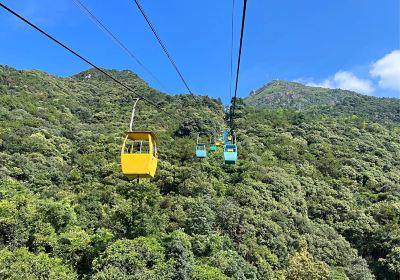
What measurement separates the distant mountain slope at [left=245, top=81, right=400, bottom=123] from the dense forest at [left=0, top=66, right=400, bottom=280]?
36.0m

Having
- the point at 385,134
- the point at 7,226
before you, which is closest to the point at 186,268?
the point at 7,226

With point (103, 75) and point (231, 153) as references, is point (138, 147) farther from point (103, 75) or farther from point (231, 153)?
point (103, 75)

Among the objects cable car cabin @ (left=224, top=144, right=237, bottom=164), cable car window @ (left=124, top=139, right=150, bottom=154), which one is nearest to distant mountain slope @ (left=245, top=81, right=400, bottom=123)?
cable car cabin @ (left=224, top=144, right=237, bottom=164)

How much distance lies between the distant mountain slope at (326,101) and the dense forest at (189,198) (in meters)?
36.0

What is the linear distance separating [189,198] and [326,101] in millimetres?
127983

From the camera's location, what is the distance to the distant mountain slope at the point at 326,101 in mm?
110438

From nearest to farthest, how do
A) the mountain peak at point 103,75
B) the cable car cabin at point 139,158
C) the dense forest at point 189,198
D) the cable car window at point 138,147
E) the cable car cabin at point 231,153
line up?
the cable car cabin at point 139,158 < the cable car window at point 138,147 < the cable car cabin at point 231,153 < the dense forest at point 189,198 < the mountain peak at point 103,75

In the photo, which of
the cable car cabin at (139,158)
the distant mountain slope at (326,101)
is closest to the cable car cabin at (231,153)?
the cable car cabin at (139,158)

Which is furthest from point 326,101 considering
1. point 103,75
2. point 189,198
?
point 189,198

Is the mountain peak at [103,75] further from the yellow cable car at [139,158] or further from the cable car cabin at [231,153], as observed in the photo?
the yellow cable car at [139,158]

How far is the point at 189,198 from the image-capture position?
3975cm

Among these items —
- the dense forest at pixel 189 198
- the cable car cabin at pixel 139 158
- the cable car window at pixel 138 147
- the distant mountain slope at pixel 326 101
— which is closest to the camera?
the cable car cabin at pixel 139 158

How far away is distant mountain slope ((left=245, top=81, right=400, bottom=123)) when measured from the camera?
11044 centimetres

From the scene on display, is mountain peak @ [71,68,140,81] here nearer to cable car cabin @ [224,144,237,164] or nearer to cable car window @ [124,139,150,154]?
cable car cabin @ [224,144,237,164]
